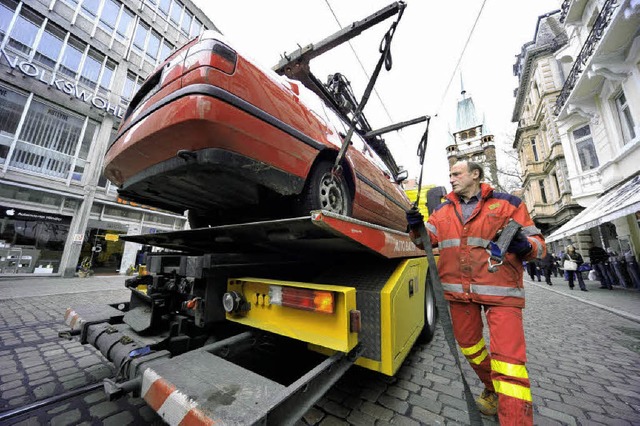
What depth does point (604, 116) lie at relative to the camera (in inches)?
437

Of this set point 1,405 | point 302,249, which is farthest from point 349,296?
point 1,405

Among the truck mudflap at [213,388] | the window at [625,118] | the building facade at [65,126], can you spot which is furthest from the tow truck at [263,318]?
the window at [625,118]

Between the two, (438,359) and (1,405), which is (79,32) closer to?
(1,405)

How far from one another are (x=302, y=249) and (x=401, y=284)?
2.97 ft

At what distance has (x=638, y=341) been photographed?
12.0 feet

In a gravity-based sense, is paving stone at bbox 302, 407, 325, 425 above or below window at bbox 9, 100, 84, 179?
below

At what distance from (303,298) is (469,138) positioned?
2326 inches

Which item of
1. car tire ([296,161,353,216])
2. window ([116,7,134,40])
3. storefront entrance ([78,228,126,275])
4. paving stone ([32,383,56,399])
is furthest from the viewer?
window ([116,7,134,40])

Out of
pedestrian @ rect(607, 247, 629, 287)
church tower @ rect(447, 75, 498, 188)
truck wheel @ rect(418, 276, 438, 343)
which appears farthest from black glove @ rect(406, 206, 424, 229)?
church tower @ rect(447, 75, 498, 188)

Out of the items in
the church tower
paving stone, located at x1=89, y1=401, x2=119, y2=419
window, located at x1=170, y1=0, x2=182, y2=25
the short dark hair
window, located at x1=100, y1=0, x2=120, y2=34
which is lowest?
paving stone, located at x1=89, y1=401, x2=119, y2=419

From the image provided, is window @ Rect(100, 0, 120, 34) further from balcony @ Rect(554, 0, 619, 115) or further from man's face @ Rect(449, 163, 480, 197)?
balcony @ Rect(554, 0, 619, 115)

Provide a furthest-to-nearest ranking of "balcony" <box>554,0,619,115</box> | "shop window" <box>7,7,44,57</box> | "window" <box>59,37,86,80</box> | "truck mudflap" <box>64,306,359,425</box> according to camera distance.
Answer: "window" <box>59,37,86,80</box>, "shop window" <box>7,7,44,57</box>, "balcony" <box>554,0,619,115</box>, "truck mudflap" <box>64,306,359,425</box>

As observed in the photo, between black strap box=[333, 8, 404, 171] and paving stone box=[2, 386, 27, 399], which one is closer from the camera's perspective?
paving stone box=[2, 386, 27, 399]

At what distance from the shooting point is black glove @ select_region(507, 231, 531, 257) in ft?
5.57
